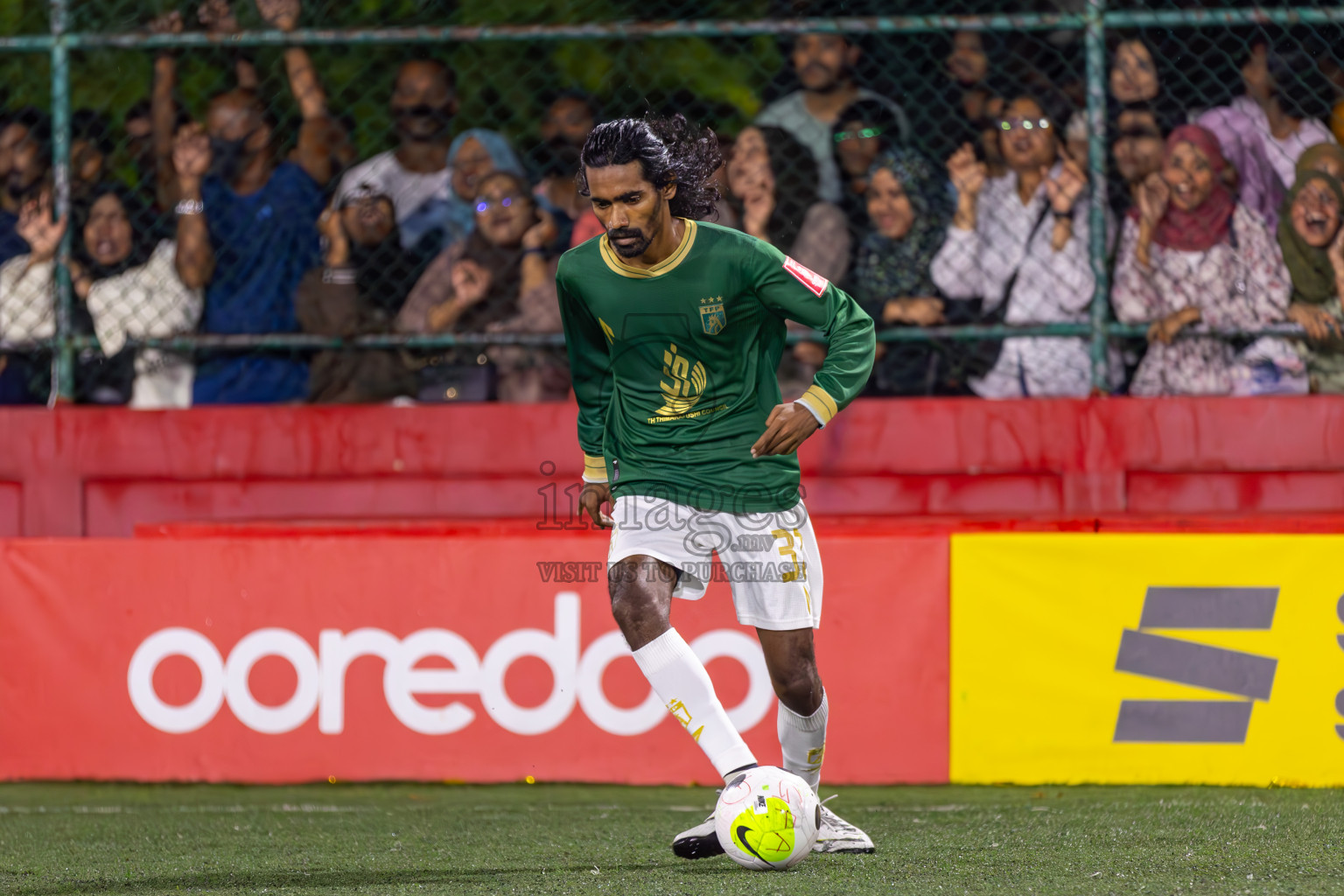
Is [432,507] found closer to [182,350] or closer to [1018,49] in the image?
[182,350]

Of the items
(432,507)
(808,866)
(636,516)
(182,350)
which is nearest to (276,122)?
(182,350)

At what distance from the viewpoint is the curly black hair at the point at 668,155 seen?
150 inches

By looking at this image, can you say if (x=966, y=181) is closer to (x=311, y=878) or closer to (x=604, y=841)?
(x=604, y=841)

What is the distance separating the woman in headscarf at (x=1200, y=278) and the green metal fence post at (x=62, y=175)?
450 cm

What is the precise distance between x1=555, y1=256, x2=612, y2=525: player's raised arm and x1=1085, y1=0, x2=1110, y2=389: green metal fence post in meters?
2.86

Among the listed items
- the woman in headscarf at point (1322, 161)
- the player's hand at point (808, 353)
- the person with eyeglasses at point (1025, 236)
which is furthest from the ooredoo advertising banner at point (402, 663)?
the woman in headscarf at point (1322, 161)

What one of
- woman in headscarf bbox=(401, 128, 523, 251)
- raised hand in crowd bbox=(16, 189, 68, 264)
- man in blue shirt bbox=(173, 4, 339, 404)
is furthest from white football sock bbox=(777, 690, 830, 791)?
raised hand in crowd bbox=(16, 189, 68, 264)

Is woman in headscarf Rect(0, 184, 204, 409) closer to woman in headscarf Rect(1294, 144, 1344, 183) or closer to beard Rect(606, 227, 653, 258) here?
beard Rect(606, 227, 653, 258)

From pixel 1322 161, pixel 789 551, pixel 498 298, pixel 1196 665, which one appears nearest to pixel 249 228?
pixel 498 298

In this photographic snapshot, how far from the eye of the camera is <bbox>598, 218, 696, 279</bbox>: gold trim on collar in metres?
3.92

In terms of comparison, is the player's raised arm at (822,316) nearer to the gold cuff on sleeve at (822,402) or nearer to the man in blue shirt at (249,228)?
the gold cuff on sleeve at (822,402)

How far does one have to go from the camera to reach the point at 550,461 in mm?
6598

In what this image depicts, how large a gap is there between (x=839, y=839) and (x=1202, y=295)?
3.18 metres

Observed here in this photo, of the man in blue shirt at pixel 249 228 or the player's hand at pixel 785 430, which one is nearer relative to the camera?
the player's hand at pixel 785 430
